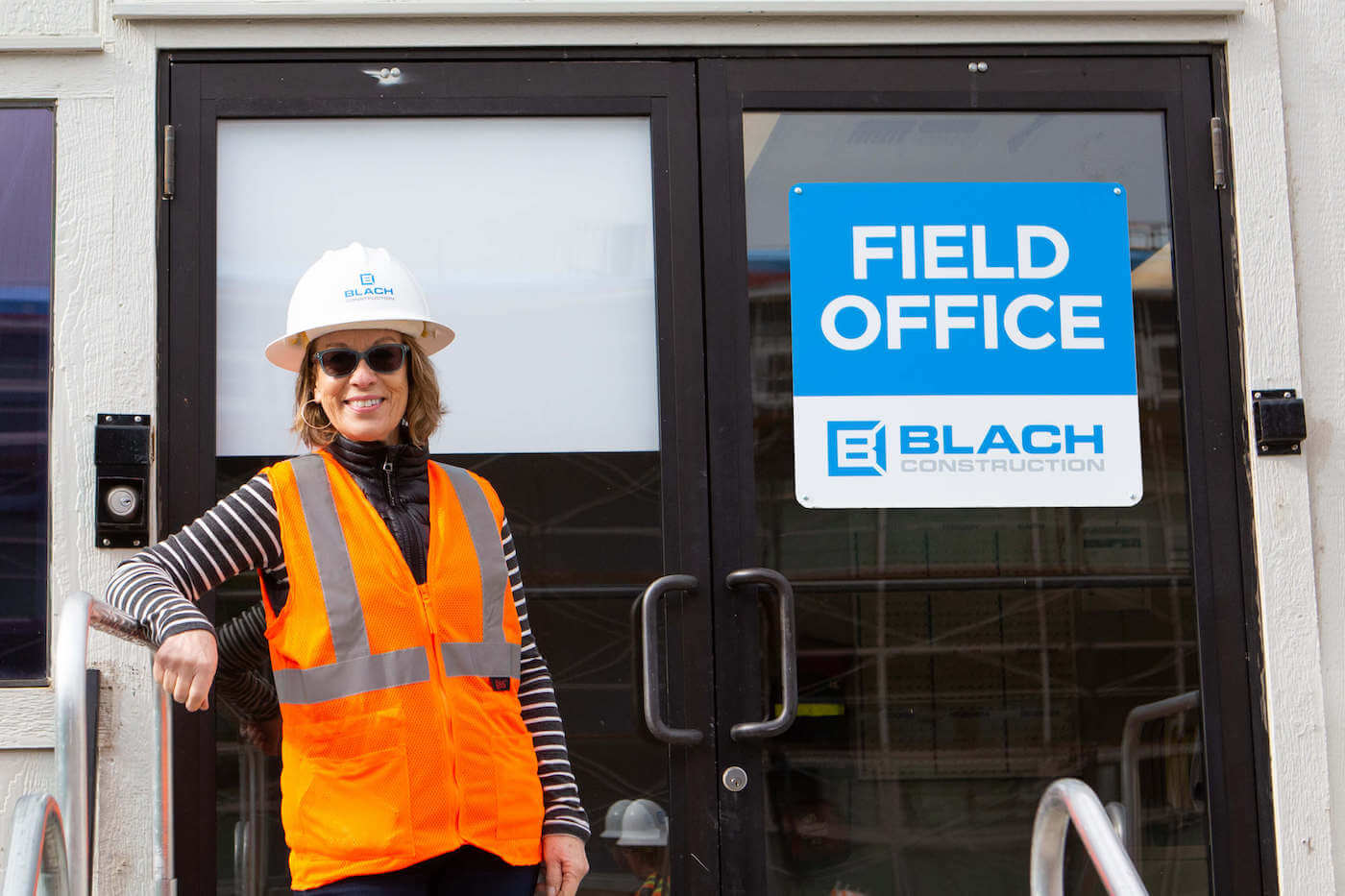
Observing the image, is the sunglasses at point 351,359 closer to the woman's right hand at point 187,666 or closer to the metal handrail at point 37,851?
the woman's right hand at point 187,666

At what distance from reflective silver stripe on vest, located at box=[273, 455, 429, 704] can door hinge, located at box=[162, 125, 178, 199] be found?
1.13 metres

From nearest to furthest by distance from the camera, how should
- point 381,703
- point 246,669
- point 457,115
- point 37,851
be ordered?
point 37,851 → point 381,703 → point 246,669 → point 457,115

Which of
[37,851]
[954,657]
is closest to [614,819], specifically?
[954,657]

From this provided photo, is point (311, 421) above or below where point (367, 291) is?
below

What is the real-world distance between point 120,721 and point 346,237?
1128mm

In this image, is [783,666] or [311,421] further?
[783,666]

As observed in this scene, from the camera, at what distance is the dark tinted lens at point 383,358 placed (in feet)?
7.97

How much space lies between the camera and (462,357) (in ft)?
10.4

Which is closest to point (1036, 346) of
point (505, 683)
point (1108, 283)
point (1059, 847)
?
point (1108, 283)

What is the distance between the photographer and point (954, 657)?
10.3 ft

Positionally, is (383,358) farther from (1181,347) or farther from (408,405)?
(1181,347)

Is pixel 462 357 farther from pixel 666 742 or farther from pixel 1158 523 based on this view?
pixel 1158 523

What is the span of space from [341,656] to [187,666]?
0.27m

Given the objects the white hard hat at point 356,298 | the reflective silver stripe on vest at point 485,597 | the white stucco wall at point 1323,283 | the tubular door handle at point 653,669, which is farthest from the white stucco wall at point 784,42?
the tubular door handle at point 653,669
